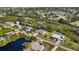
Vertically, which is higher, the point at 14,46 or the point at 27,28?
the point at 27,28

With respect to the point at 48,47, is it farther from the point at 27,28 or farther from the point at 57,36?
the point at 27,28

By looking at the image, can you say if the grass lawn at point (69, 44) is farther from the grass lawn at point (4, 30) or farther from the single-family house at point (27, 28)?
the grass lawn at point (4, 30)

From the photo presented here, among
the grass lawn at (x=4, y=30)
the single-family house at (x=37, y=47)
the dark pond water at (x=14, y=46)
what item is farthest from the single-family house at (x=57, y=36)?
the grass lawn at (x=4, y=30)

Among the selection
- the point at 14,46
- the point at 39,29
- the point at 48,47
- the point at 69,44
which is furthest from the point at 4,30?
the point at 69,44

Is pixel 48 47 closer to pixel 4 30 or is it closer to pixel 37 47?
pixel 37 47

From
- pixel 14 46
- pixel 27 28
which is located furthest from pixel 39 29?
pixel 14 46

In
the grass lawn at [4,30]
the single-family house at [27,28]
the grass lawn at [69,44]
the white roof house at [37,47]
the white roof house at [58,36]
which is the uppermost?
the single-family house at [27,28]

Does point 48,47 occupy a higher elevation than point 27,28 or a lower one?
lower
